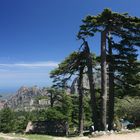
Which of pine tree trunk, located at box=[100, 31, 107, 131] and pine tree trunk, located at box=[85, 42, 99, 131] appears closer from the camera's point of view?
pine tree trunk, located at box=[100, 31, 107, 131]

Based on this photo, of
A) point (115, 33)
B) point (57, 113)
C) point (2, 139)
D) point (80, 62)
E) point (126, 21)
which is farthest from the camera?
point (57, 113)

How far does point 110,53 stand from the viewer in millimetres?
29125

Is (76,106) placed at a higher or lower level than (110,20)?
lower

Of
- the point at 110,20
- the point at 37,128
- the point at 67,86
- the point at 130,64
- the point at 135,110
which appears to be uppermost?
the point at 110,20

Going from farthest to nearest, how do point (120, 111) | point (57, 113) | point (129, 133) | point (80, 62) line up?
1. point (57, 113)
2. point (120, 111)
3. point (80, 62)
4. point (129, 133)

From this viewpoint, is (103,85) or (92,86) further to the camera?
(92,86)

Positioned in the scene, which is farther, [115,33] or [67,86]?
[67,86]

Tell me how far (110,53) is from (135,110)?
1151 cm

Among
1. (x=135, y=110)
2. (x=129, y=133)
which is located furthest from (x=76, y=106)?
(x=129, y=133)

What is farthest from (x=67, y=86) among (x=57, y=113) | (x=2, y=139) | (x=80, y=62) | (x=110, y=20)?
(x=57, y=113)

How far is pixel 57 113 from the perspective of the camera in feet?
→ 173

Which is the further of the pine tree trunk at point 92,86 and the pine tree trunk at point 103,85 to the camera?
the pine tree trunk at point 92,86

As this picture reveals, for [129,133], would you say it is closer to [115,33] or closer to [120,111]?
[115,33]

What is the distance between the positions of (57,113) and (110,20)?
28553mm
